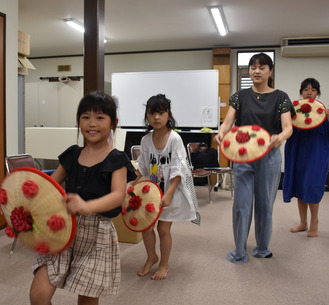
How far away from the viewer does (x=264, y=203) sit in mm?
2432

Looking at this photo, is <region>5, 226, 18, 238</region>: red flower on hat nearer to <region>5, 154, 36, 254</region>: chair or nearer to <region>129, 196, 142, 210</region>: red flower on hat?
<region>129, 196, 142, 210</region>: red flower on hat

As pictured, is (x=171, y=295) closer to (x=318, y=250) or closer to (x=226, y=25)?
(x=318, y=250)

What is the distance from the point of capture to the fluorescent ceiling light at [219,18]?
4749 millimetres

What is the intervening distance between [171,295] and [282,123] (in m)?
1.32

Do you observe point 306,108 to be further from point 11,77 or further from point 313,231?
point 11,77

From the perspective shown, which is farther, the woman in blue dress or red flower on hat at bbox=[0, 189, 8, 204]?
the woman in blue dress

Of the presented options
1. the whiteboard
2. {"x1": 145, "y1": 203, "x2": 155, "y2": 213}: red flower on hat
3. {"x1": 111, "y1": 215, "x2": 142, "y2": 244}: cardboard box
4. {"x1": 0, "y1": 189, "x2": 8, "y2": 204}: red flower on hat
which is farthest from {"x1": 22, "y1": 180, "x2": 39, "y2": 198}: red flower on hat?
the whiteboard

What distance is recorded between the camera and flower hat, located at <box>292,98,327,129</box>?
2.82 m

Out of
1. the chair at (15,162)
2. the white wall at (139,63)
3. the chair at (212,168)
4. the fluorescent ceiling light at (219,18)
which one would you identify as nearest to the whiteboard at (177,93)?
the white wall at (139,63)

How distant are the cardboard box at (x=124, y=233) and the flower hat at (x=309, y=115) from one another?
1647 mm

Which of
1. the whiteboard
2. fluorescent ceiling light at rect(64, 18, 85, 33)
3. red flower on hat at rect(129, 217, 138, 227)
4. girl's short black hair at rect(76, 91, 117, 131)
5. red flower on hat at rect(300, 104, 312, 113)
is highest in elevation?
fluorescent ceiling light at rect(64, 18, 85, 33)

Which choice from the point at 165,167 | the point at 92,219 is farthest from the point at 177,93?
the point at 92,219

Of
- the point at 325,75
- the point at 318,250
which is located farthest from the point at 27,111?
the point at 318,250

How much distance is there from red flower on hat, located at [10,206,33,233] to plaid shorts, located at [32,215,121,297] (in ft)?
0.56
